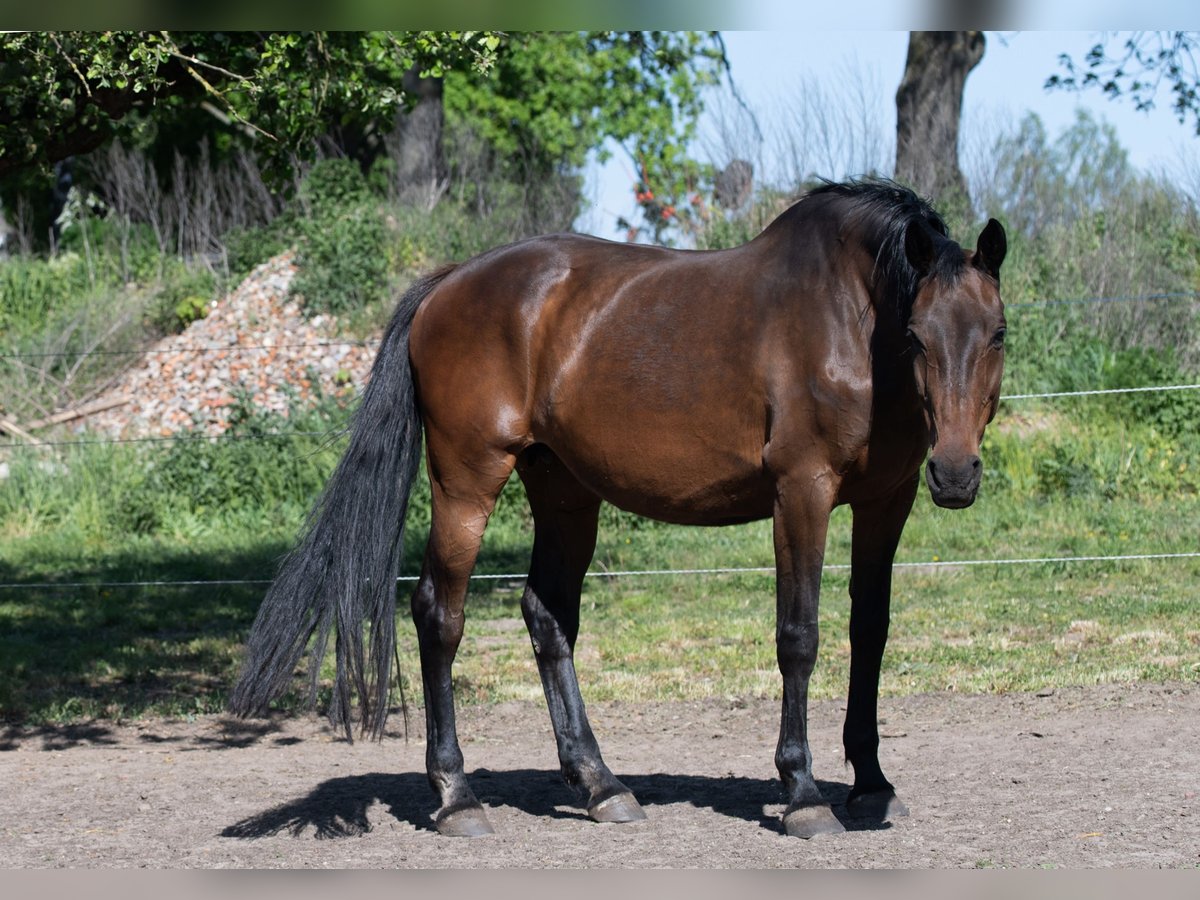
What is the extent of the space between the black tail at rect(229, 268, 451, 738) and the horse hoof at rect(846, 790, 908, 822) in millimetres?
1789

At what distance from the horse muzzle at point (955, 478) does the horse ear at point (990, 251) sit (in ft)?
2.15

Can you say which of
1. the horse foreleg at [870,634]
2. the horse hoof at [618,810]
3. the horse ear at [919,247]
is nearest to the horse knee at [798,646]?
the horse foreleg at [870,634]

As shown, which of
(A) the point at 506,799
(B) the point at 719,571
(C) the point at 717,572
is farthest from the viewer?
Result: (C) the point at 717,572

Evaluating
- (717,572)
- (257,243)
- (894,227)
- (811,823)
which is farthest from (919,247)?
(257,243)

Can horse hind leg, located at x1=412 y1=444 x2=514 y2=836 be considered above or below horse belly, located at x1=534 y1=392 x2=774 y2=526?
below

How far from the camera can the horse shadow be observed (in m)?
5.14

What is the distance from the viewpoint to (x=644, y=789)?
Result: 5.74 metres

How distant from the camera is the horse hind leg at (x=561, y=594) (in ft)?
17.7

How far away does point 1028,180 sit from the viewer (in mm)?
15727

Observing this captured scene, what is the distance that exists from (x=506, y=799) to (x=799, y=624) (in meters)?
1.68

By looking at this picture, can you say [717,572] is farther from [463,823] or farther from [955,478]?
[955,478]

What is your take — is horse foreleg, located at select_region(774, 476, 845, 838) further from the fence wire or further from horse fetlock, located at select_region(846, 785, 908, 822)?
the fence wire

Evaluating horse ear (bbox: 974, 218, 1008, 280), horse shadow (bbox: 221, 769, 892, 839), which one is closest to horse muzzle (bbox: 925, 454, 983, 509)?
horse ear (bbox: 974, 218, 1008, 280)

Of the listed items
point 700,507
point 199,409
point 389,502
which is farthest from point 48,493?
point 700,507
